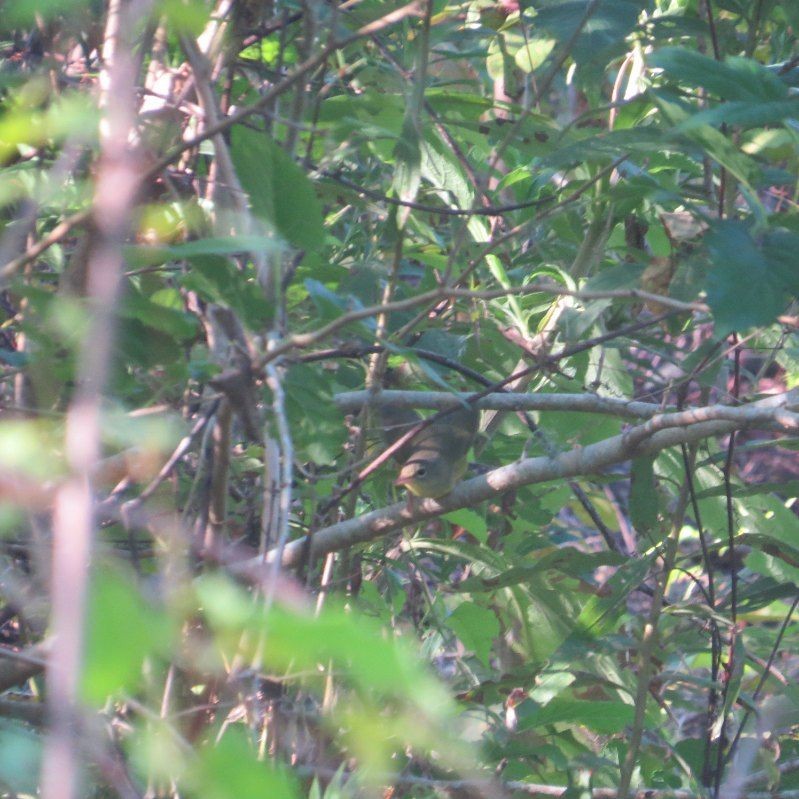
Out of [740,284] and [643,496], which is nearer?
[740,284]

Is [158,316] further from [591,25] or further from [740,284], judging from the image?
[591,25]

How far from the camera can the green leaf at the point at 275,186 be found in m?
1.10

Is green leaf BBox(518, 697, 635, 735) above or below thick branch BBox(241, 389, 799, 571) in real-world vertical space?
below

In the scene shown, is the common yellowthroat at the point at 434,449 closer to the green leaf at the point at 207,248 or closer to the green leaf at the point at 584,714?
the green leaf at the point at 584,714

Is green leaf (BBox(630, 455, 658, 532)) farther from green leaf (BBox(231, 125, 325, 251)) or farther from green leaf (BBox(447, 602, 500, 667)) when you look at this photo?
green leaf (BBox(231, 125, 325, 251))

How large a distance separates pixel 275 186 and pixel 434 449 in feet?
3.45

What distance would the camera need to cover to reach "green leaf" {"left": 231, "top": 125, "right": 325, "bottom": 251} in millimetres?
1104

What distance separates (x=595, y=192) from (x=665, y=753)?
119cm

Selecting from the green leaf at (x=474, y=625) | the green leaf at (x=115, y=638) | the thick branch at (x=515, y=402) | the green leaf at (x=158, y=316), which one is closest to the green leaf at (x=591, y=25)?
the thick branch at (x=515, y=402)

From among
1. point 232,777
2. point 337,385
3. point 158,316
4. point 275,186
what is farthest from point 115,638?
point 337,385

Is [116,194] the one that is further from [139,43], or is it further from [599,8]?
[599,8]

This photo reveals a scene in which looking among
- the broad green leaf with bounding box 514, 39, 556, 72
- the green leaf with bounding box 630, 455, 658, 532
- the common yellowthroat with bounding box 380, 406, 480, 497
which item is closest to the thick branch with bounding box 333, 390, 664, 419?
the green leaf with bounding box 630, 455, 658, 532

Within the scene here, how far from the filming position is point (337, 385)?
6.75 feet

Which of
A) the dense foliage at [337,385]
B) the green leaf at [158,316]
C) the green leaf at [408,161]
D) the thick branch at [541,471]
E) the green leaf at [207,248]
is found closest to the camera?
the dense foliage at [337,385]
